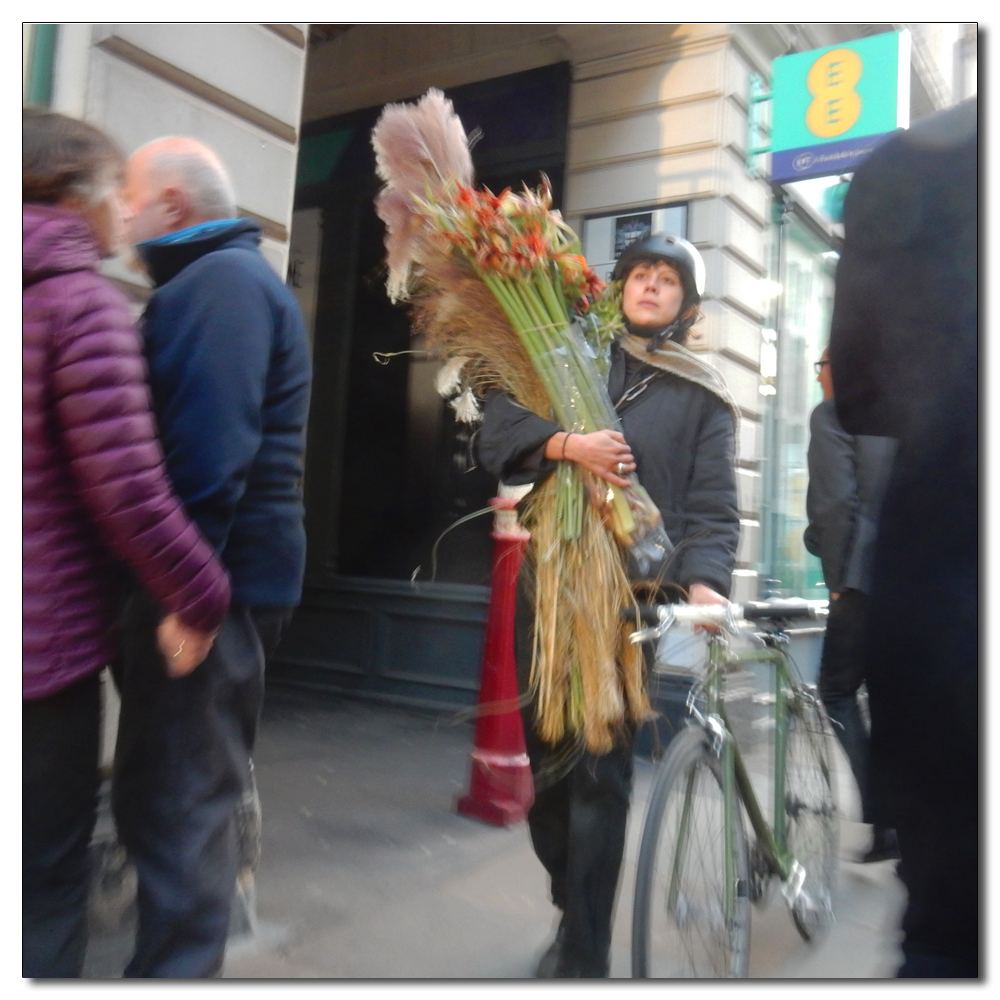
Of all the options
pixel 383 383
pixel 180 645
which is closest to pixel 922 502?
pixel 383 383

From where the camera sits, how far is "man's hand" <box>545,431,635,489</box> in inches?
83.0

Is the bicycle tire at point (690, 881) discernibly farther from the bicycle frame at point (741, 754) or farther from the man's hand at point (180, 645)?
the man's hand at point (180, 645)

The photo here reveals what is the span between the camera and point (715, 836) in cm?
199

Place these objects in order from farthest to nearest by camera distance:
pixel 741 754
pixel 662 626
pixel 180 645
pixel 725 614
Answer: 1. pixel 741 754
2. pixel 725 614
3. pixel 662 626
4. pixel 180 645

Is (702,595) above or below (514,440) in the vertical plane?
below

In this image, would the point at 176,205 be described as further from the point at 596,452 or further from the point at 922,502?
the point at 922,502

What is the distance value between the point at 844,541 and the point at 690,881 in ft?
2.93

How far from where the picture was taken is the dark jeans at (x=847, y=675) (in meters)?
2.05

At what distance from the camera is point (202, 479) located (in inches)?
69.6

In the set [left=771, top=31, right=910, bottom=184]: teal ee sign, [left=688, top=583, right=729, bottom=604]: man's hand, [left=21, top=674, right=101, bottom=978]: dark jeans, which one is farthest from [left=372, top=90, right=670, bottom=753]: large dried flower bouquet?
[left=21, top=674, right=101, bottom=978]: dark jeans

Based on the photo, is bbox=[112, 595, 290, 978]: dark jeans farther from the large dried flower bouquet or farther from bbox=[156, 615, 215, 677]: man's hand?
the large dried flower bouquet

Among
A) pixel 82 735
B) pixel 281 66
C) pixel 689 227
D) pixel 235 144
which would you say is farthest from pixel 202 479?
pixel 689 227

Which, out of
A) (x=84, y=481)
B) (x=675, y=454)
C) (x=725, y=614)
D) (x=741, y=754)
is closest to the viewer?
(x=84, y=481)

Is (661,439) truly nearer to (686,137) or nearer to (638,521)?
(638,521)
